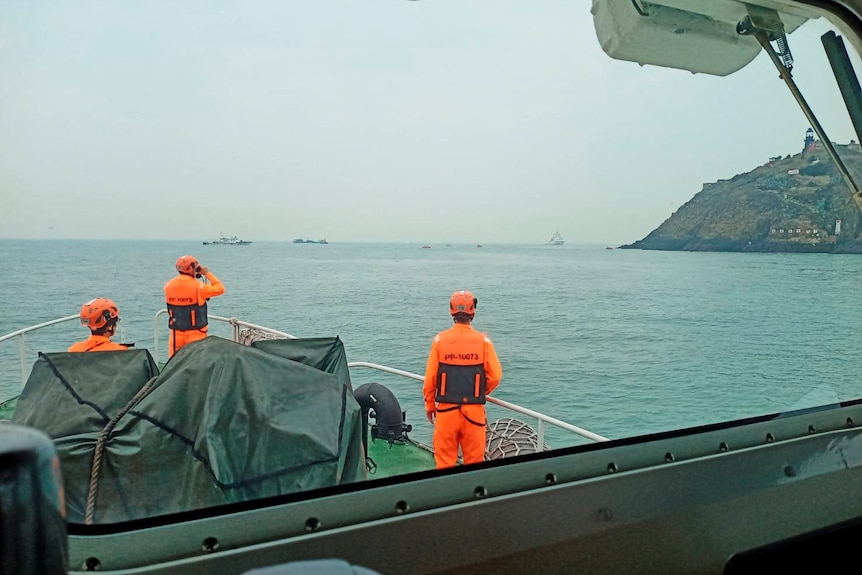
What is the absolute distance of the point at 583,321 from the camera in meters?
22.2

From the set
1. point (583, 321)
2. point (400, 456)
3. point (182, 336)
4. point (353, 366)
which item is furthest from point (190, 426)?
point (583, 321)

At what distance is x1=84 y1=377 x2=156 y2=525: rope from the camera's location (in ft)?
3.49

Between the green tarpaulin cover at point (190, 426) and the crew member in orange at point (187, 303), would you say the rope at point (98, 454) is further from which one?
the crew member in orange at point (187, 303)

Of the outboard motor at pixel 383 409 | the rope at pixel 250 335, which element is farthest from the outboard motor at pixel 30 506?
the rope at pixel 250 335

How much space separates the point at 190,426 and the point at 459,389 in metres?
2.20

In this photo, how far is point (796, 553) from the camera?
3.89ft

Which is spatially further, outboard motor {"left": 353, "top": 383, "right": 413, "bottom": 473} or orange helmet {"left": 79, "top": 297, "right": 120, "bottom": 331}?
outboard motor {"left": 353, "top": 383, "right": 413, "bottom": 473}

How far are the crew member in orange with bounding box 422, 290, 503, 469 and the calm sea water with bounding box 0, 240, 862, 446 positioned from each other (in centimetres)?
107

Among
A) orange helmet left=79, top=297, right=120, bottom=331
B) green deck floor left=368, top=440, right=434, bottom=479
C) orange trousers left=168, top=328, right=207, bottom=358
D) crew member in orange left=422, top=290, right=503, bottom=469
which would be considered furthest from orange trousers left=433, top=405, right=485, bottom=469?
orange trousers left=168, top=328, right=207, bottom=358

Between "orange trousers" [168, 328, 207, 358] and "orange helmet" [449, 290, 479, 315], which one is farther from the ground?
"orange helmet" [449, 290, 479, 315]

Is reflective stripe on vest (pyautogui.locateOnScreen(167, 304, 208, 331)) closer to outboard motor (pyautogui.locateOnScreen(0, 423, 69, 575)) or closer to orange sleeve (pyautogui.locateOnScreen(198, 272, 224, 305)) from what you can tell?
orange sleeve (pyautogui.locateOnScreen(198, 272, 224, 305))

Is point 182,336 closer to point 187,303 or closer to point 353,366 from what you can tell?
point 187,303

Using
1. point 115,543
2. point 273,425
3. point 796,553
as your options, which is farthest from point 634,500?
point 115,543

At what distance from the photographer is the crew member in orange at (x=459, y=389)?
130 inches
